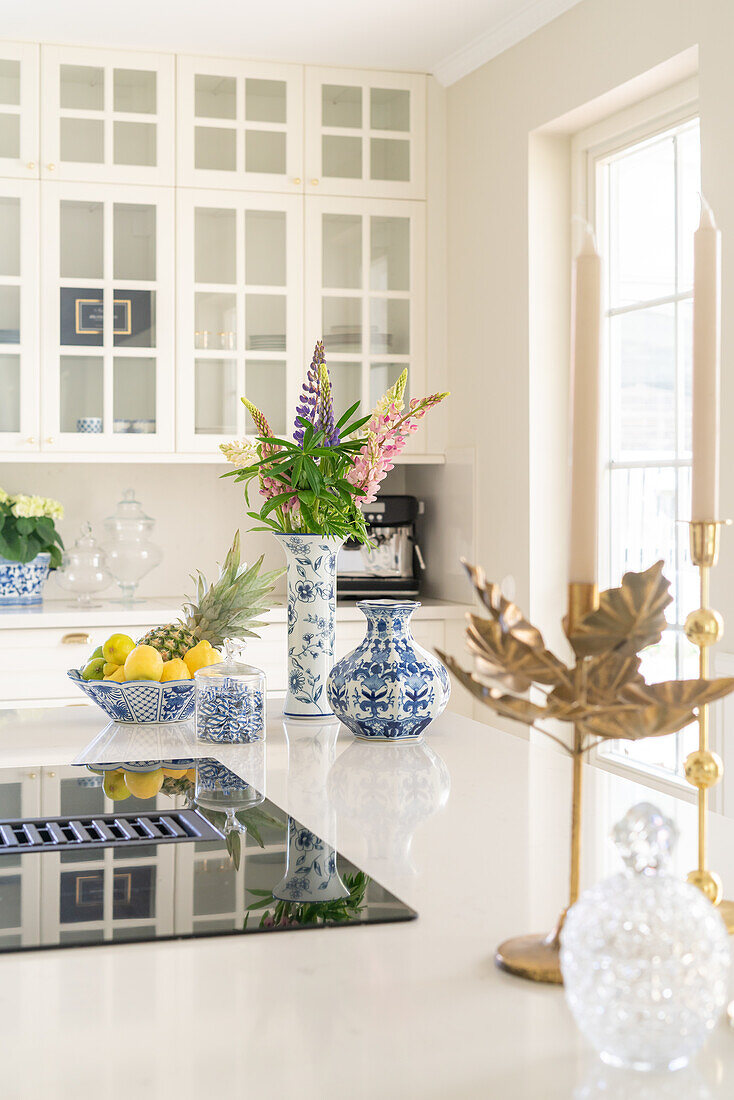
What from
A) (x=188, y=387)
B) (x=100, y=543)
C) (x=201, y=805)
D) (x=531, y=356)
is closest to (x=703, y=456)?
(x=201, y=805)

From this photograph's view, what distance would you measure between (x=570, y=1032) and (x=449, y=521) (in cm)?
315

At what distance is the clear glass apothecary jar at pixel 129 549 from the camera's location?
12.3 feet

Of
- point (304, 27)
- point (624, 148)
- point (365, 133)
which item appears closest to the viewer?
point (624, 148)

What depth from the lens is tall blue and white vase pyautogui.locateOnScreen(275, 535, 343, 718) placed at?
1742 millimetres

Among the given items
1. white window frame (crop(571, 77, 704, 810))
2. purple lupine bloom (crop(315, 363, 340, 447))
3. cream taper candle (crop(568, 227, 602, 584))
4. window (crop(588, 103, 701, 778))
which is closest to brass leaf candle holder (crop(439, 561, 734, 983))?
cream taper candle (crop(568, 227, 602, 584))

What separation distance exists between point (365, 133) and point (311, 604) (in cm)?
241

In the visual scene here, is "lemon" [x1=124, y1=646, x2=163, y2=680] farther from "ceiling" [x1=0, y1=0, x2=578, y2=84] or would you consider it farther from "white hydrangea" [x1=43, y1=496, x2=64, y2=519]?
"ceiling" [x1=0, y1=0, x2=578, y2=84]

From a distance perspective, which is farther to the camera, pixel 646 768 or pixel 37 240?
pixel 37 240

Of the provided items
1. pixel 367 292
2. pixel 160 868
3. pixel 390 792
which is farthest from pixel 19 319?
pixel 160 868

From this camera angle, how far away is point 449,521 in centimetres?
381

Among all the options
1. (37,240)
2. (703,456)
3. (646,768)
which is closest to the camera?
(703,456)

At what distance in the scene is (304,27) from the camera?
11.0ft

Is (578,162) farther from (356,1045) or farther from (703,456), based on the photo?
(356,1045)

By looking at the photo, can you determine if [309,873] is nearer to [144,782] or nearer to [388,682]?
[144,782]
